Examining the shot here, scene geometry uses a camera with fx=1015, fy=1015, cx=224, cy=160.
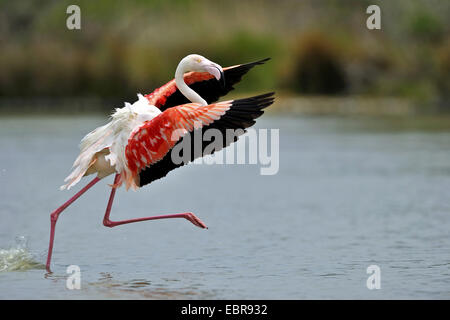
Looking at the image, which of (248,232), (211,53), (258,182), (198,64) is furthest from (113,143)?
(211,53)

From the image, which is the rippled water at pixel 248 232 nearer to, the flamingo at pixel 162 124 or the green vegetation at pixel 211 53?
the flamingo at pixel 162 124

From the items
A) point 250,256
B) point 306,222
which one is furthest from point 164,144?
point 306,222

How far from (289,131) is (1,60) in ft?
65.0

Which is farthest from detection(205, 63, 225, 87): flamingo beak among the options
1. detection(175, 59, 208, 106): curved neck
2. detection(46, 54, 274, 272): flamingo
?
detection(175, 59, 208, 106): curved neck

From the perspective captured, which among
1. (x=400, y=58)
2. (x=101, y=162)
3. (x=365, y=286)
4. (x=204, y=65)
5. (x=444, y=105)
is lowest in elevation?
(x=365, y=286)

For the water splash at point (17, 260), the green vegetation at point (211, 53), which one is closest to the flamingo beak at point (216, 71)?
the water splash at point (17, 260)

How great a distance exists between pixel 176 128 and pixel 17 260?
6.91ft

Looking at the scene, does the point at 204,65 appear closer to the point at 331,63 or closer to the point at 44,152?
the point at 44,152

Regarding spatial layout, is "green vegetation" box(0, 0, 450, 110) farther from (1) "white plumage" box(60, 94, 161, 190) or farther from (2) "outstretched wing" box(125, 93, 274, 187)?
(2) "outstretched wing" box(125, 93, 274, 187)

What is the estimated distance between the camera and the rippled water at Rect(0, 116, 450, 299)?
803cm

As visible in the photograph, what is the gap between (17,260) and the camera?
355 inches

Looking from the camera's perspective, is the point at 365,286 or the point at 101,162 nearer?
the point at 365,286

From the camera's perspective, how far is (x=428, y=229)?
10.6 m

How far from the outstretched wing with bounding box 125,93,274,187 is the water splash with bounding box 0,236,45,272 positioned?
121 centimetres
